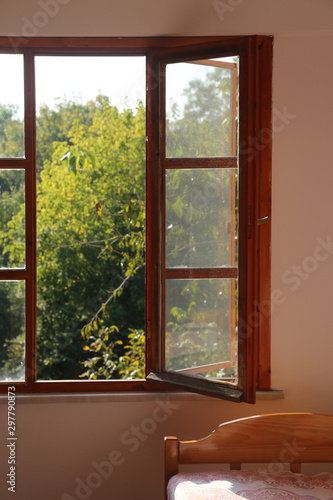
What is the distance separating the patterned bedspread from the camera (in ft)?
5.81

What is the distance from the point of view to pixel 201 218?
7.59 feet

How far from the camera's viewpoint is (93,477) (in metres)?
2.40

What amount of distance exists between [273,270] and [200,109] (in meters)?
0.81

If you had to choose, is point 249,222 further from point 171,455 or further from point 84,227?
point 84,227

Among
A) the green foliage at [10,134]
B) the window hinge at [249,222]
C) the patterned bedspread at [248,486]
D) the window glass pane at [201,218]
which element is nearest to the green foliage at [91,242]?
the green foliage at [10,134]

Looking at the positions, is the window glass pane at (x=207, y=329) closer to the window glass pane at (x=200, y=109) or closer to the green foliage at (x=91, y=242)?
the window glass pane at (x=200, y=109)

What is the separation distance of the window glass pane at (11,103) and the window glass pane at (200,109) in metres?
0.71

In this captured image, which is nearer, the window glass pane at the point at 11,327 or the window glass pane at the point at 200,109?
the window glass pane at the point at 200,109

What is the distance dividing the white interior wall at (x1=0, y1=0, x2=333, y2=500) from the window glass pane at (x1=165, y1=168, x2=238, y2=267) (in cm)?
24

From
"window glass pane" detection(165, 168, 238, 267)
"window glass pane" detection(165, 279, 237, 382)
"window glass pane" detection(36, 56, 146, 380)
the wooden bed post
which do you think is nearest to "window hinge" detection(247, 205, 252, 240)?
"window glass pane" detection(165, 168, 238, 267)

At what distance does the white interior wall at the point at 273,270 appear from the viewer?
7.61 feet

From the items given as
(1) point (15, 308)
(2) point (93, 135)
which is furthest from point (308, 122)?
(2) point (93, 135)

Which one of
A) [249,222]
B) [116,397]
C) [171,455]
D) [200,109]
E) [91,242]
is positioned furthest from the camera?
[91,242]

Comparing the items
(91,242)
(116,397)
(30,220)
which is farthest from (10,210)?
(91,242)
